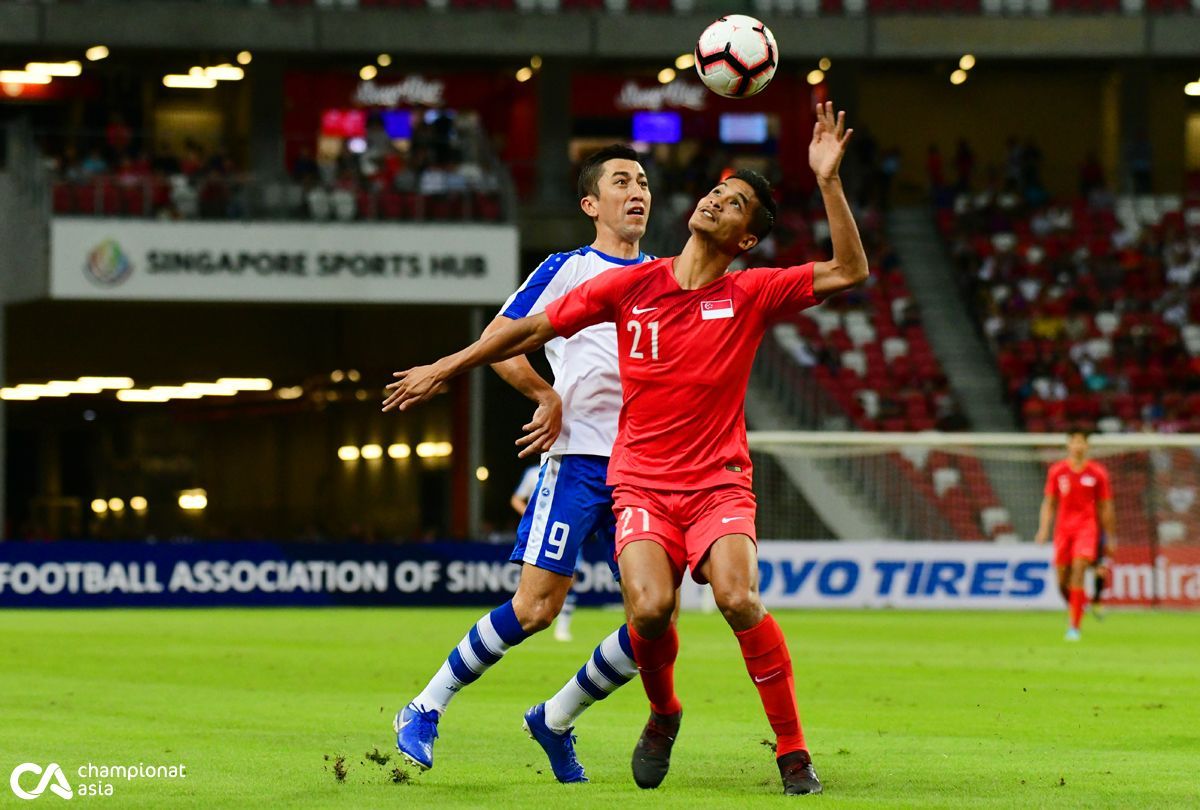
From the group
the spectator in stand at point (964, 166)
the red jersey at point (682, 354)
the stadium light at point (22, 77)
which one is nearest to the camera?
the red jersey at point (682, 354)

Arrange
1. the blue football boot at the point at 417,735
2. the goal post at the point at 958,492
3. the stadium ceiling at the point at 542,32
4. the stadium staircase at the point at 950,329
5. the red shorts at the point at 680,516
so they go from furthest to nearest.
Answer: the stadium ceiling at the point at 542,32
the stadium staircase at the point at 950,329
the goal post at the point at 958,492
the blue football boot at the point at 417,735
the red shorts at the point at 680,516

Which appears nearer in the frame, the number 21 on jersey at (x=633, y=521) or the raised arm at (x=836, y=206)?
the raised arm at (x=836, y=206)

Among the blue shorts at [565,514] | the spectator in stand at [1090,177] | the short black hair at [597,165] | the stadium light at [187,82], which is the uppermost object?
the stadium light at [187,82]

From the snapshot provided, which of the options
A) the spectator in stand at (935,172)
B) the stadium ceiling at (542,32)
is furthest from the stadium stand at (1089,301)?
the stadium ceiling at (542,32)

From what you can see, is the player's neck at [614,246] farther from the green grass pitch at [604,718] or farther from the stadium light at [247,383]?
the stadium light at [247,383]

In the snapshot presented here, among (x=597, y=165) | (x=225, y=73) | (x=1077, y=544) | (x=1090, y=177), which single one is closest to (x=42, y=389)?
(x=225, y=73)

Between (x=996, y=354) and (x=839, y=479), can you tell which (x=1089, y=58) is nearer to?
(x=996, y=354)

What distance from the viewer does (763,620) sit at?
25.8 ft

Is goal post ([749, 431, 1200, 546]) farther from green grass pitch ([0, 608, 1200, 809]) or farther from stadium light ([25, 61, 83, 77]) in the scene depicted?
stadium light ([25, 61, 83, 77])

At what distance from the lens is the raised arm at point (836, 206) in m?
7.54

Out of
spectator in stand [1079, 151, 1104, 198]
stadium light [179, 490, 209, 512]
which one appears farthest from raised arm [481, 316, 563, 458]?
stadium light [179, 490, 209, 512]

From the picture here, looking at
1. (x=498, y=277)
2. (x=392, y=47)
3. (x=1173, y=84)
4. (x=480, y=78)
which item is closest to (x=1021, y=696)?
(x=498, y=277)

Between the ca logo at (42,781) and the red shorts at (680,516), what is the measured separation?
2314 millimetres

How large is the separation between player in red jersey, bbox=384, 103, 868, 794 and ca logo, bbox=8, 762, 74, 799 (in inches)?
75.3
